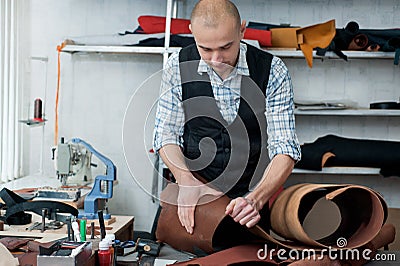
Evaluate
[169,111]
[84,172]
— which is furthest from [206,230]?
[84,172]

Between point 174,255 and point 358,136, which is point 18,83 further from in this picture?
point 174,255

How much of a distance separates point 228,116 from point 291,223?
2.11ft

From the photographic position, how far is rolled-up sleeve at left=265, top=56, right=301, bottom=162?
2.29m

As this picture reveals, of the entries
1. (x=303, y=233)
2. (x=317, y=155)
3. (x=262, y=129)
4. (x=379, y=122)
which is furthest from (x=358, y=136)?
(x=303, y=233)

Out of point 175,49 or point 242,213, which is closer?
point 242,213

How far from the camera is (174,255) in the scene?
6.57 feet

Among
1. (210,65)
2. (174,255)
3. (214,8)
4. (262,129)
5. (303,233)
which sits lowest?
(174,255)

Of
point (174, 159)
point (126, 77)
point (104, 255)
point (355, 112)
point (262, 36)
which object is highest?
point (262, 36)

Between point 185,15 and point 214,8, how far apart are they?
7.03 ft

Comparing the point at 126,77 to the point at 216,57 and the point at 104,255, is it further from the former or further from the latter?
the point at 104,255

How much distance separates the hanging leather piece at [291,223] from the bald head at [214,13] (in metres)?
0.60

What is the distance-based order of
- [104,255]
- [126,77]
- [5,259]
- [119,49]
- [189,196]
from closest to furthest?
1. [5,259]
2. [104,255]
3. [189,196]
4. [119,49]
5. [126,77]

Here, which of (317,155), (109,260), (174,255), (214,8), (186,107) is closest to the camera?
(109,260)

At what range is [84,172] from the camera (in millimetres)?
3691
